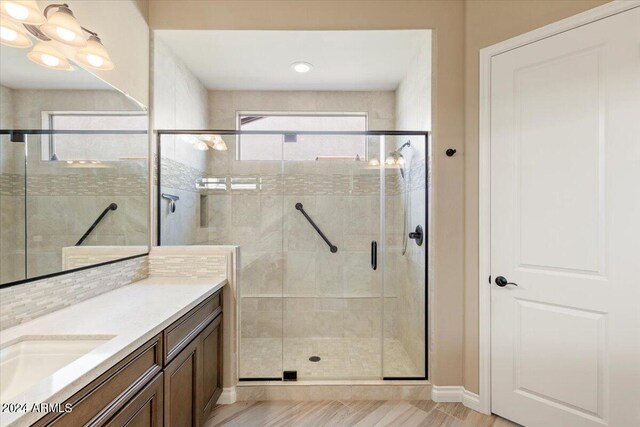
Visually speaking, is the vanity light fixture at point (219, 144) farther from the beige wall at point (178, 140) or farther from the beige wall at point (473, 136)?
the beige wall at point (473, 136)

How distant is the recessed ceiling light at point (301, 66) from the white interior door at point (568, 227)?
5.04 ft

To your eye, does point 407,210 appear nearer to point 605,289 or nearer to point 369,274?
point 369,274

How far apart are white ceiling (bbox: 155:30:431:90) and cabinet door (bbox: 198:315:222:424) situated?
81.7 inches

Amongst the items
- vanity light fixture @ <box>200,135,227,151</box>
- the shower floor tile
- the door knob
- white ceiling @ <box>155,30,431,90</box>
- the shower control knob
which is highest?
white ceiling @ <box>155,30,431,90</box>

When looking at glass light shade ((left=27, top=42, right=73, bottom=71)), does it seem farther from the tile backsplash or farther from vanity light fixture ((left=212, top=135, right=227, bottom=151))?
vanity light fixture ((left=212, top=135, right=227, bottom=151))

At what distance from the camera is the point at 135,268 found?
6.29 feet

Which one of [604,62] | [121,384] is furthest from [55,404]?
[604,62]

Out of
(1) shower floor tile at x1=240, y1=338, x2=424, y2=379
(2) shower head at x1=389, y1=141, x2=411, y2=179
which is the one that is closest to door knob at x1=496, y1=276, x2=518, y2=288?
(1) shower floor tile at x1=240, y1=338, x2=424, y2=379

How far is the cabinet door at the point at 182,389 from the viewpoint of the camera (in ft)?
4.23

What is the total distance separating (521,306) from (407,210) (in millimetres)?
1034

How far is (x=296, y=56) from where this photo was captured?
253 cm

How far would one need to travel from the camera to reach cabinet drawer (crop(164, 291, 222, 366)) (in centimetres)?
130

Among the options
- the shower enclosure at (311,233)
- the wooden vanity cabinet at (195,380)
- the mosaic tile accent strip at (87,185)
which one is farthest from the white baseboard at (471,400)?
the mosaic tile accent strip at (87,185)

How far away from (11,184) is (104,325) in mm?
658
